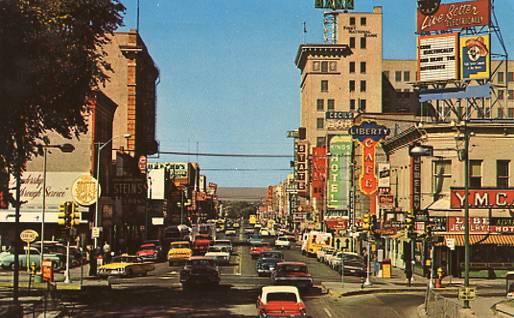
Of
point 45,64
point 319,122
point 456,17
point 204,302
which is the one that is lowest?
point 204,302

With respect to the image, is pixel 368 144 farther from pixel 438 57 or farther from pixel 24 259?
pixel 24 259

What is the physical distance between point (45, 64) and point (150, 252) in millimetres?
45769

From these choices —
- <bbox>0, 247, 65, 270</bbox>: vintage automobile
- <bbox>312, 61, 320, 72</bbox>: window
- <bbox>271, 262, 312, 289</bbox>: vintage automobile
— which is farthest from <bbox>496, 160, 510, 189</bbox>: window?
<bbox>312, 61, 320, 72</bbox>: window

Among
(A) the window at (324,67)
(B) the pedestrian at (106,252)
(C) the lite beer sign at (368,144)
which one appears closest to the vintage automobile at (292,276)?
(B) the pedestrian at (106,252)

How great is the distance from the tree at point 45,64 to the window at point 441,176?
105ft

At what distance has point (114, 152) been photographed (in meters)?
96.8

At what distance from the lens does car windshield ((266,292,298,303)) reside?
2870 centimetres

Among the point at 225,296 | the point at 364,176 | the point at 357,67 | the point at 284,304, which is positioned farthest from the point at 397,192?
the point at 357,67

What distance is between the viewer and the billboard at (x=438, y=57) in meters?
64.4

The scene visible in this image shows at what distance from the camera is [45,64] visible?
29516 mm

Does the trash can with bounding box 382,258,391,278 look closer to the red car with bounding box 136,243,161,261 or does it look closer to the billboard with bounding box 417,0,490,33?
the billboard with bounding box 417,0,490,33

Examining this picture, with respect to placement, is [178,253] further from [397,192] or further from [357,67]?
[357,67]

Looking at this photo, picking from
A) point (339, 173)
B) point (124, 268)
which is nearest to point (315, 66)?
point (339, 173)

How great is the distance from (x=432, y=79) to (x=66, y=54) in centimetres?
4037
